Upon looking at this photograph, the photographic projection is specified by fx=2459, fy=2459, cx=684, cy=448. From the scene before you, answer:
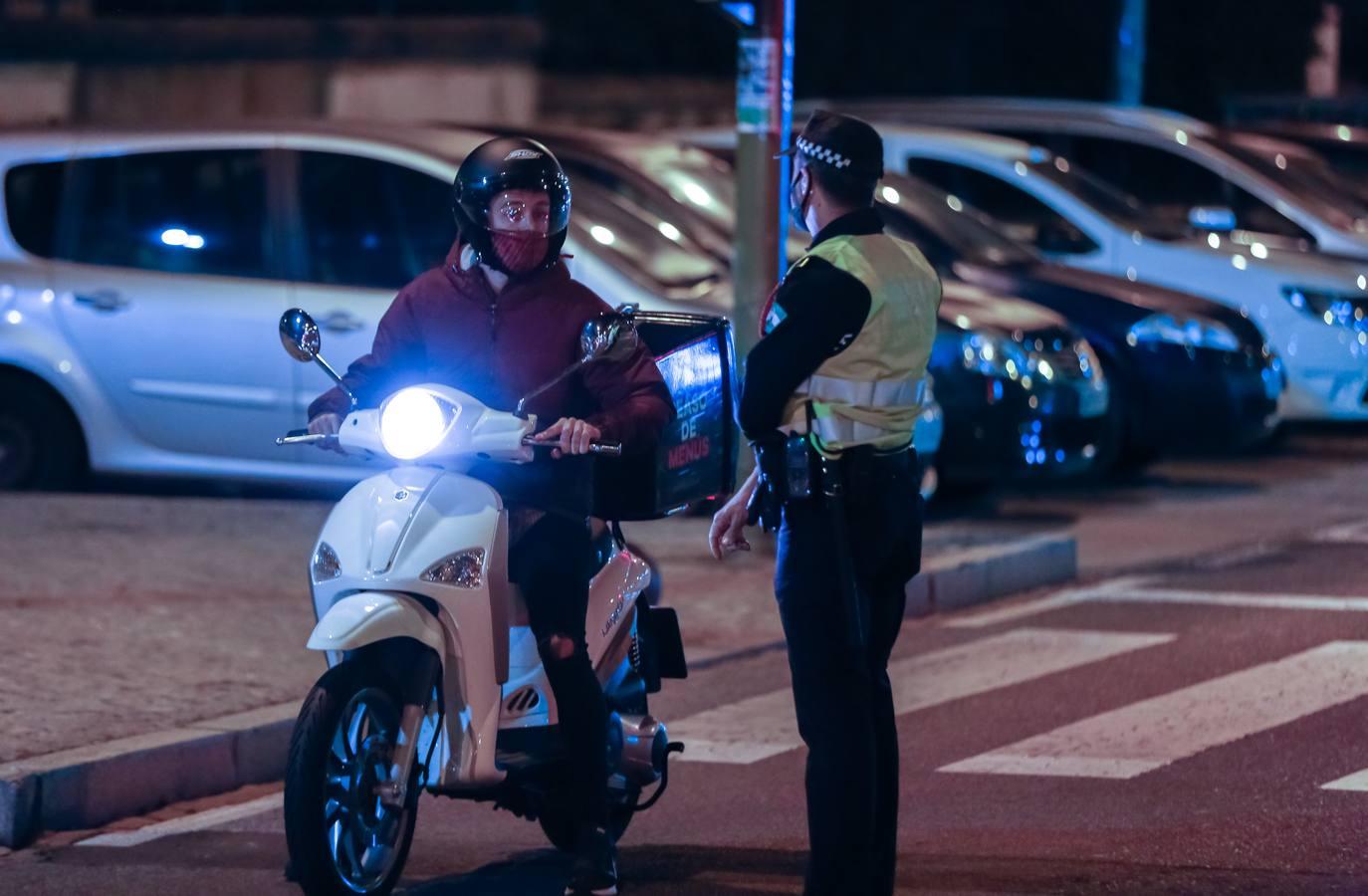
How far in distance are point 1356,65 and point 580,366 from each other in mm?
35987

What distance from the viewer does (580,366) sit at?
5.38 meters

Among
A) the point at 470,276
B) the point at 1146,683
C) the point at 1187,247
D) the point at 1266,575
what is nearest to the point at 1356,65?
the point at 1187,247

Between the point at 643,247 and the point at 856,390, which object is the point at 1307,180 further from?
the point at 856,390

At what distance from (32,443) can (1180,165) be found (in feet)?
27.1

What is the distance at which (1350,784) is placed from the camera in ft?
22.2

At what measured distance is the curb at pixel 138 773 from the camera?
6.37m

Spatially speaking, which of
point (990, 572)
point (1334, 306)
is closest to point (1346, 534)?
point (990, 572)

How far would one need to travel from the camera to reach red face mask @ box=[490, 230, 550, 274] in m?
5.60

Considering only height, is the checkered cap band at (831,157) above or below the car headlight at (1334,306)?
above

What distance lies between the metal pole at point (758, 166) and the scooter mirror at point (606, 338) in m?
5.09

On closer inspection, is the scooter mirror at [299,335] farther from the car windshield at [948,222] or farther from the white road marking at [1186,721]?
the car windshield at [948,222]

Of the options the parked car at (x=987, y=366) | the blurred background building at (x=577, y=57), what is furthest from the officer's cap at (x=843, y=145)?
the blurred background building at (x=577, y=57)

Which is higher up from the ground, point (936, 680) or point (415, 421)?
point (415, 421)

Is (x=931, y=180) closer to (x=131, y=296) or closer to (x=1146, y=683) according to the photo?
(x=131, y=296)
